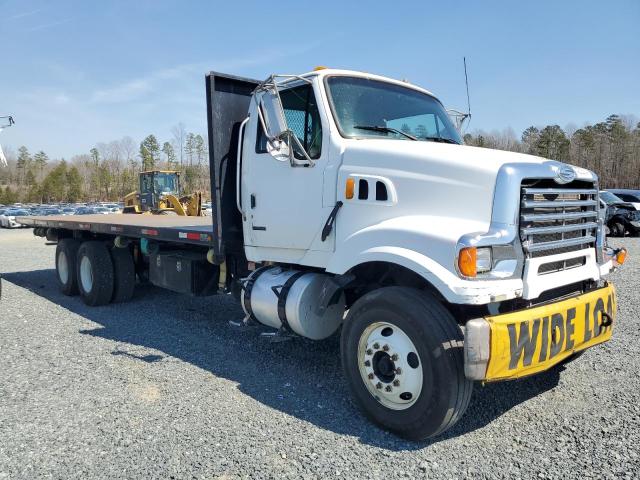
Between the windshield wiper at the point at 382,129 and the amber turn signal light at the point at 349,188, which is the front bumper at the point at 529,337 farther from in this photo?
the windshield wiper at the point at 382,129

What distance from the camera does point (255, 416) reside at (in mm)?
3736

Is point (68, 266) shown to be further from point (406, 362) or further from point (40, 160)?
point (40, 160)

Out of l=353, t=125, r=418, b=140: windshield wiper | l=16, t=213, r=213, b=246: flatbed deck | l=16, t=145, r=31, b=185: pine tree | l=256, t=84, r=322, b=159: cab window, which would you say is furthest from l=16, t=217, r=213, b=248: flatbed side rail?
l=16, t=145, r=31, b=185: pine tree

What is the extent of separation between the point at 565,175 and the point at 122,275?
21.2ft

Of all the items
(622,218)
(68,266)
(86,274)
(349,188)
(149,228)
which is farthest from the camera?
(622,218)

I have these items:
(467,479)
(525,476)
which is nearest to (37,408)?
(467,479)

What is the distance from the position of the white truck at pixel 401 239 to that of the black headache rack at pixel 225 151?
0.6 inches

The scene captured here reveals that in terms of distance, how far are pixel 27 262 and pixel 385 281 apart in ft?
43.7

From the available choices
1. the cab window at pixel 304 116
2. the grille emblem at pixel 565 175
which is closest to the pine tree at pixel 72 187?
the cab window at pixel 304 116

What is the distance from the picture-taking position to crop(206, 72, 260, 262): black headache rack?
519cm

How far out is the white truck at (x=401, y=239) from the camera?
10.3 ft

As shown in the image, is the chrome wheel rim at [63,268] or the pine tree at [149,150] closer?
the chrome wheel rim at [63,268]

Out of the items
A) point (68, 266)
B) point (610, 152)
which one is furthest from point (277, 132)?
point (610, 152)

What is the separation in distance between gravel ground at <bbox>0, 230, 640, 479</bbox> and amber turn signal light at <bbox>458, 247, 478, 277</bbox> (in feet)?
3.86
